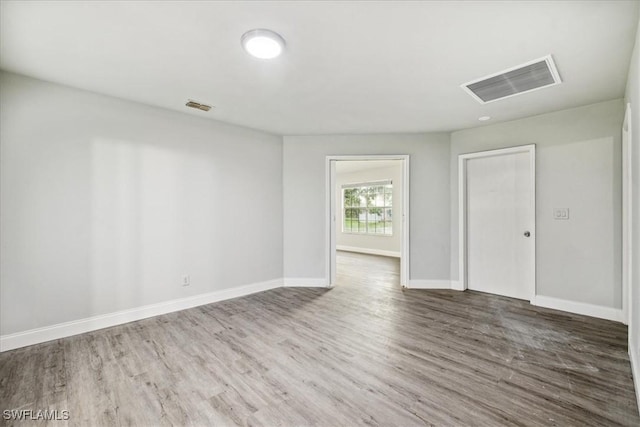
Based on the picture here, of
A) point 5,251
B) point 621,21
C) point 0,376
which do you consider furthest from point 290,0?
point 0,376

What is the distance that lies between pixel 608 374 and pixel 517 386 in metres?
0.77

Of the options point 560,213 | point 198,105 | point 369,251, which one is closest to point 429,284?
point 560,213

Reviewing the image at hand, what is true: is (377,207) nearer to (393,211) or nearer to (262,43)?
(393,211)

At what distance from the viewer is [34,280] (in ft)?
8.39

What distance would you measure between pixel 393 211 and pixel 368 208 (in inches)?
33.3

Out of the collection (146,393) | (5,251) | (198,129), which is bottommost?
(146,393)

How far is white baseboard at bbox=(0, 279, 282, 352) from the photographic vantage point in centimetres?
249

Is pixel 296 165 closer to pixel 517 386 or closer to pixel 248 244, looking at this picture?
pixel 248 244

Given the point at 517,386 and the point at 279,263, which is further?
the point at 279,263

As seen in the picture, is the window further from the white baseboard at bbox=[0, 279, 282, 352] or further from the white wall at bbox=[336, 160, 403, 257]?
the white baseboard at bbox=[0, 279, 282, 352]

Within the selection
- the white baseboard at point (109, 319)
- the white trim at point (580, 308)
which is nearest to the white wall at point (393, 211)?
the white trim at point (580, 308)

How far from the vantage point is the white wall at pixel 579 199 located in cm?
312

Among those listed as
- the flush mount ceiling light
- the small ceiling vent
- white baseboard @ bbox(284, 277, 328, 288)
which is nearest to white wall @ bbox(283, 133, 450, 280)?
white baseboard @ bbox(284, 277, 328, 288)

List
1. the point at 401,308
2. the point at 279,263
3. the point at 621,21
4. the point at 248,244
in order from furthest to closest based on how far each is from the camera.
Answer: the point at 279,263 → the point at 248,244 → the point at 401,308 → the point at 621,21
